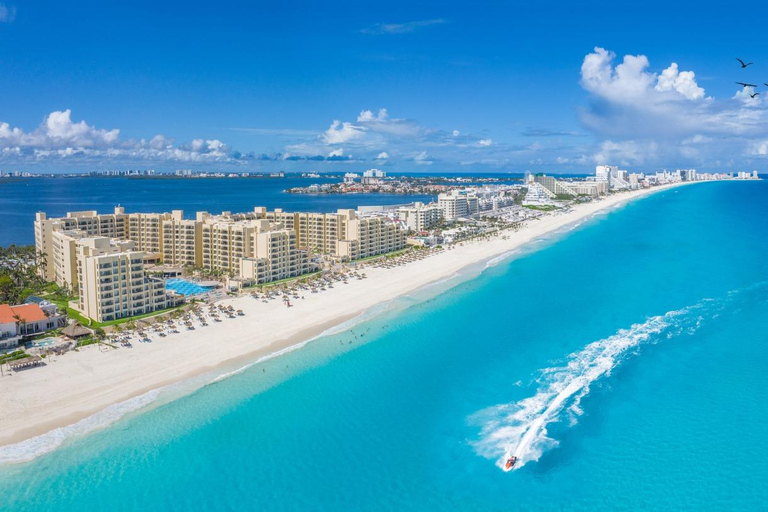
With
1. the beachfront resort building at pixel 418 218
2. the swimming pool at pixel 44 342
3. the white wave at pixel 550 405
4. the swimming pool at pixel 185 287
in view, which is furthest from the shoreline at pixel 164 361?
the beachfront resort building at pixel 418 218

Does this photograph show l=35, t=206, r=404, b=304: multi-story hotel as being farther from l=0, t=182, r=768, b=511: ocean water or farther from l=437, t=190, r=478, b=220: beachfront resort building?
l=437, t=190, r=478, b=220: beachfront resort building

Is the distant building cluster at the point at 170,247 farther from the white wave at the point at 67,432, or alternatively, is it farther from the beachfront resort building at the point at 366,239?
the white wave at the point at 67,432

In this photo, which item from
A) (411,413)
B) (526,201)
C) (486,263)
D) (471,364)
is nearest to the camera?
(411,413)

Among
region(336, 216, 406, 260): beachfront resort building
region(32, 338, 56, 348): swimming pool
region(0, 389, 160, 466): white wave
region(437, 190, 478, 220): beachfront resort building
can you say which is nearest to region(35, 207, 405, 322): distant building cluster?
region(336, 216, 406, 260): beachfront resort building

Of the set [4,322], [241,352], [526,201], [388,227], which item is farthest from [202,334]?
[526,201]

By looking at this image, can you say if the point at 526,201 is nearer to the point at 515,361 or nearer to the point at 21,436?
the point at 515,361

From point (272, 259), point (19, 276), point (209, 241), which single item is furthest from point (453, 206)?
point (19, 276)

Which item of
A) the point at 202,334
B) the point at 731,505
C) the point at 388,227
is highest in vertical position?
the point at 388,227
